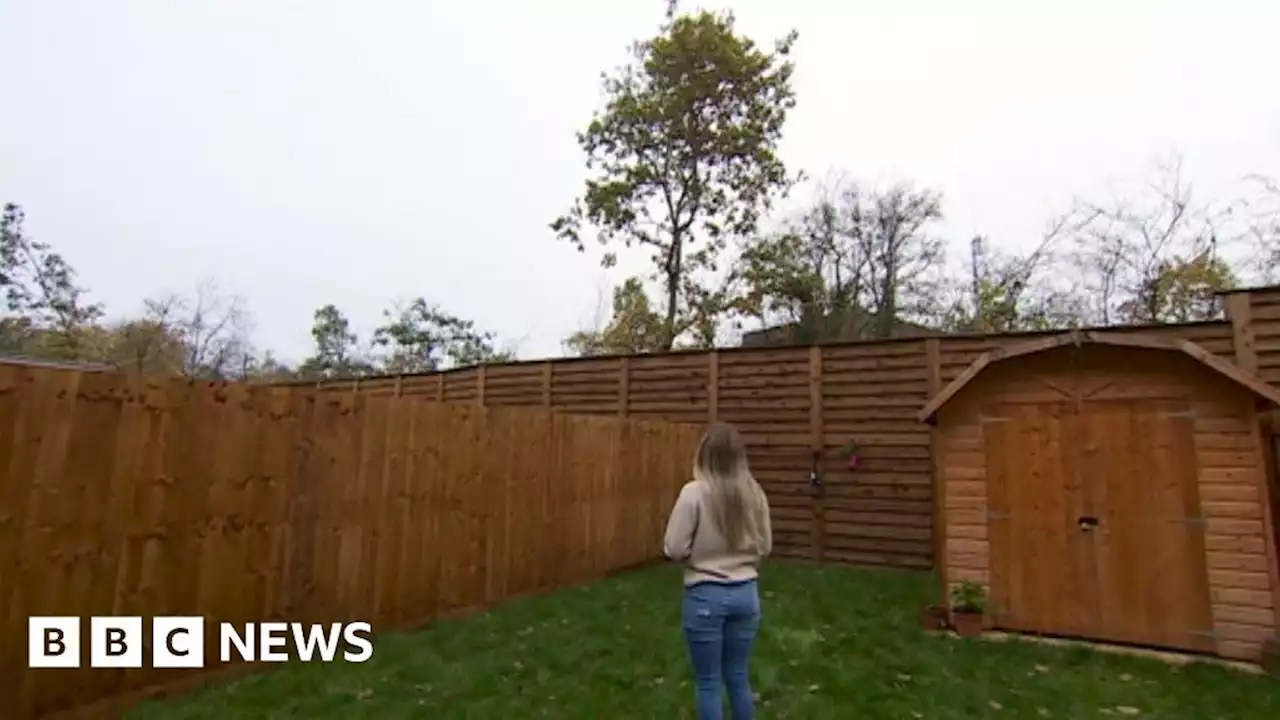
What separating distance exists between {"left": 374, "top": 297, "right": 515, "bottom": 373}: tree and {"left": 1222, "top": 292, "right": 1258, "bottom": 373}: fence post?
24988 mm

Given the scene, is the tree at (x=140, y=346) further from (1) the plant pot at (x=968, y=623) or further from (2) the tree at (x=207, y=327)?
(1) the plant pot at (x=968, y=623)

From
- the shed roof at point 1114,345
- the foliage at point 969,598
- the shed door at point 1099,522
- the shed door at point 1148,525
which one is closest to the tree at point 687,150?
the shed roof at point 1114,345

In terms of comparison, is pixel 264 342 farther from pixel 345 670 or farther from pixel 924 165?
pixel 345 670

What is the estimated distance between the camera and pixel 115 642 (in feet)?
10.9

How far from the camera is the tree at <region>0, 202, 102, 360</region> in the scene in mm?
21172

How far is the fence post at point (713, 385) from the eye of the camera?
9.25 m

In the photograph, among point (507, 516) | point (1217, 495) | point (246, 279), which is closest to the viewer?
point (1217, 495)

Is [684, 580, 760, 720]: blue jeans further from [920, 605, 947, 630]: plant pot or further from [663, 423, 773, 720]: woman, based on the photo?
[920, 605, 947, 630]: plant pot

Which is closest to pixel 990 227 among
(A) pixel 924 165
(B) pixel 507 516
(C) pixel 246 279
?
(A) pixel 924 165

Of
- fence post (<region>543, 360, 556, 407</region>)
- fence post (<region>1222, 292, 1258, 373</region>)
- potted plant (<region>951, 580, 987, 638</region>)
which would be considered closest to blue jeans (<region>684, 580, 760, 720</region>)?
potted plant (<region>951, 580, 987, 638</region>)

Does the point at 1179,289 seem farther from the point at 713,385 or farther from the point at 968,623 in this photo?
the point at 968,623

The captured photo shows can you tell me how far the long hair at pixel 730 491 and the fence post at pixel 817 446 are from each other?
229 inches

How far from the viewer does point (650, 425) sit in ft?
27.5

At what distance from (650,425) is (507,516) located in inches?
104
